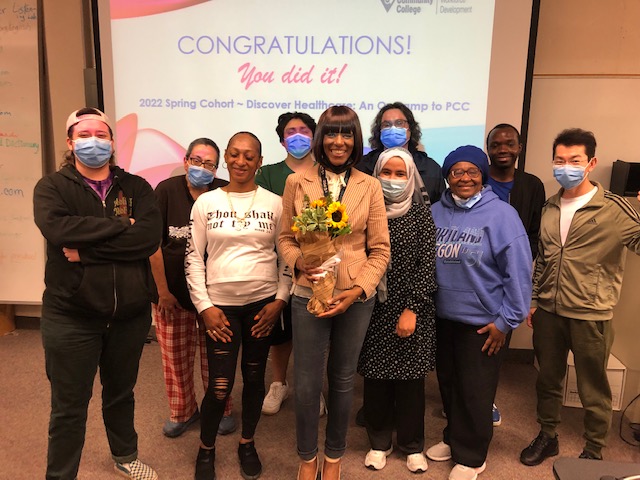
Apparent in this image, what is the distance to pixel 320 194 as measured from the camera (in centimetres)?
184

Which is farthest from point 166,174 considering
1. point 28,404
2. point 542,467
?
point 542,467

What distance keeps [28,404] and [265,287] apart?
1853 millimetres

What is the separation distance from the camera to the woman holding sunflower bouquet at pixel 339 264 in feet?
5.95

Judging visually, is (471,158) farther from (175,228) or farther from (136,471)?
(136,471)

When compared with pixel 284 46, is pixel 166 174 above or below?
below

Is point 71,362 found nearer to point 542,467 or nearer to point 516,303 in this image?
point 516,303

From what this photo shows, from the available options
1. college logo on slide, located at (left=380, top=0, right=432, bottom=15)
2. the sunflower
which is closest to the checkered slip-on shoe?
the sunflower

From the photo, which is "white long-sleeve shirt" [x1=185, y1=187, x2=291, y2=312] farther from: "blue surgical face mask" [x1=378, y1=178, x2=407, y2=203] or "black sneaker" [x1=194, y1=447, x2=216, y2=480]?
"black sneaker" [x1=194, y1=447, x2=216, y2=480]

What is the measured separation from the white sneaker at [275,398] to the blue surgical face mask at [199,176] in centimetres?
132

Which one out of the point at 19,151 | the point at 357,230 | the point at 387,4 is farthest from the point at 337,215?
the point at 19,151

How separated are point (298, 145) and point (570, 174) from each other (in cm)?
128

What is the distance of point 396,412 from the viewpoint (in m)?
2.30

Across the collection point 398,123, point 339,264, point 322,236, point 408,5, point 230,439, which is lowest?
point 230,439

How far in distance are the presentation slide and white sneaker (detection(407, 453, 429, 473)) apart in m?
1.87
